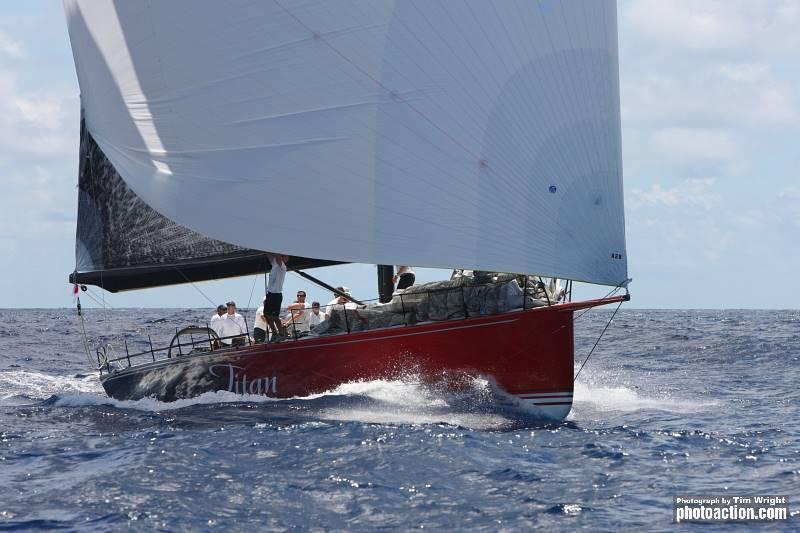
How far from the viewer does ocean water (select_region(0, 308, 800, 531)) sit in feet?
23.5

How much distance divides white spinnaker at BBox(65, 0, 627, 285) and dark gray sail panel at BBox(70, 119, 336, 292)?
2.15 meters

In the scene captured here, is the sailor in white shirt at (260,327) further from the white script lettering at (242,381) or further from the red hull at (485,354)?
the red hull at (485,354)

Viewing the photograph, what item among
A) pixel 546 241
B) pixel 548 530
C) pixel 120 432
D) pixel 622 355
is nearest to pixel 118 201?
pixel 120 432

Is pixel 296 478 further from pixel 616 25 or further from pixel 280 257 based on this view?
pixel 616 25

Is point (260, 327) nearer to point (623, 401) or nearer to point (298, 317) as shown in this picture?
point (298, 317)

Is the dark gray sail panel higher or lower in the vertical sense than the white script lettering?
higher

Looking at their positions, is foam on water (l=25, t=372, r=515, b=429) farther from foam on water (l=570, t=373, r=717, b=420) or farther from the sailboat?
foam on water (l=570, t=373, r=717, b=420)

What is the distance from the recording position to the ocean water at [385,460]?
23.5 feet

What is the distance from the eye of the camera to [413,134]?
36.3ft

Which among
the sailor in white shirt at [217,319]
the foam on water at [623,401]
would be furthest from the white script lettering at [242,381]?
the foam on water at [623,401]

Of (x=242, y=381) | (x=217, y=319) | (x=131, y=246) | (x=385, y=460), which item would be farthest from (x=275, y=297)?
(x=385, y=460)

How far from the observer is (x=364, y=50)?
1125cm

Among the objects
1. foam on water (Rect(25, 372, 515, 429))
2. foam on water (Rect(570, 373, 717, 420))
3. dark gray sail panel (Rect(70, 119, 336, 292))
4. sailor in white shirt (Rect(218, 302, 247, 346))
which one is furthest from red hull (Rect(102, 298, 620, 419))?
sailor in white shirt (Rect(218, 302, 247, 346))

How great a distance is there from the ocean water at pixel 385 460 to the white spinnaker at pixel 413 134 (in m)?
1.96
